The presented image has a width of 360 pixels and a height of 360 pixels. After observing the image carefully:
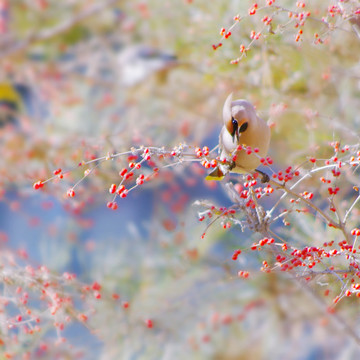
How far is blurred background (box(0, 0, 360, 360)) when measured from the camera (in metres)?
1.72

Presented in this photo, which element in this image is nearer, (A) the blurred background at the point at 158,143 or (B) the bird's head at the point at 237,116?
(B) the bird's head at the point at 237,116

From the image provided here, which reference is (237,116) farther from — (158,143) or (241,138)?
(158,143)

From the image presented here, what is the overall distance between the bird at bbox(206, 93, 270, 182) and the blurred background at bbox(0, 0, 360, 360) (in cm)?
15

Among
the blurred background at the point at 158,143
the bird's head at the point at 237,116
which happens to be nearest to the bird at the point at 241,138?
the bird's head at the point at 237,116

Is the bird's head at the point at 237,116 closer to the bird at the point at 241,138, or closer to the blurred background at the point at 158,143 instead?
Answer: the bird at the point at 241,138

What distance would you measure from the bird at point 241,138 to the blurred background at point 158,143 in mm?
147

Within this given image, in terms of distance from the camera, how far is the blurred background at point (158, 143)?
1.72 m

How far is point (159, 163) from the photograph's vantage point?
126cm

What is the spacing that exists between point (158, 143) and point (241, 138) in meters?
0.82

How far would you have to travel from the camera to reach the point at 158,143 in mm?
2006

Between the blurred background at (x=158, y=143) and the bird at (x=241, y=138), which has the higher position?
the blurred background at (x=158, y=143)

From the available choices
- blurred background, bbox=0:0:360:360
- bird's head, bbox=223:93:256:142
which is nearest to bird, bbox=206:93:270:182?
bird's head, bbox=223:93:256:142

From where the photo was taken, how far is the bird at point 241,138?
1.18 m

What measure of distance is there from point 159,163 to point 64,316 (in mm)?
553
